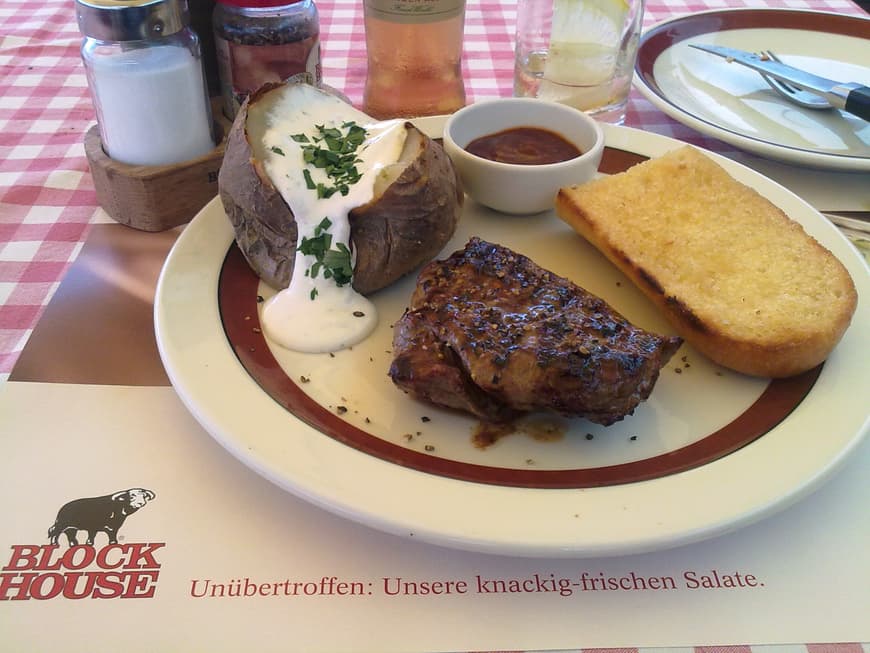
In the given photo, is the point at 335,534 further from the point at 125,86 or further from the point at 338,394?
the point at 125,86

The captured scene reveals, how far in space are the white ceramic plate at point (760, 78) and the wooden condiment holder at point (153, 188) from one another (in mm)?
1449

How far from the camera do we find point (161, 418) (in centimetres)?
146

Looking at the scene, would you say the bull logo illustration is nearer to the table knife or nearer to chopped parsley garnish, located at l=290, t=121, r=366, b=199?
chopped parsley garnish, located at l=290, t=121, r=366, b=199

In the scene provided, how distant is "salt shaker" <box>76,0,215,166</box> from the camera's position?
5.72 feet

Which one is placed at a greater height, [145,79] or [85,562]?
[145,79]

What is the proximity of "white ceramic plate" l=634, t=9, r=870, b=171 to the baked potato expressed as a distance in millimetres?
1026

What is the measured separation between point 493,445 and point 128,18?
1.35m

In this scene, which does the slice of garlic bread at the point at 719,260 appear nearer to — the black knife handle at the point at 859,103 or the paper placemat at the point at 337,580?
the paper placemat at the point at 337,580

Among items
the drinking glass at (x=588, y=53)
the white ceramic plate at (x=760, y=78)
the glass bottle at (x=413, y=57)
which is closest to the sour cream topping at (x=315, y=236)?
the glass bottle at (x=413, y=57)

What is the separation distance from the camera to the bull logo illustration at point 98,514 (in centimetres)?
124

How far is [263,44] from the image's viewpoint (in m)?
2.01

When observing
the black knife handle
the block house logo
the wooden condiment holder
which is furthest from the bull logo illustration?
the black knife handle

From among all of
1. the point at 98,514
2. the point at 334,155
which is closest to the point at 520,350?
the point at 334,155

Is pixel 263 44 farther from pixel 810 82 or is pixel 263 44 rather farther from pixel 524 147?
pixel 810 82
